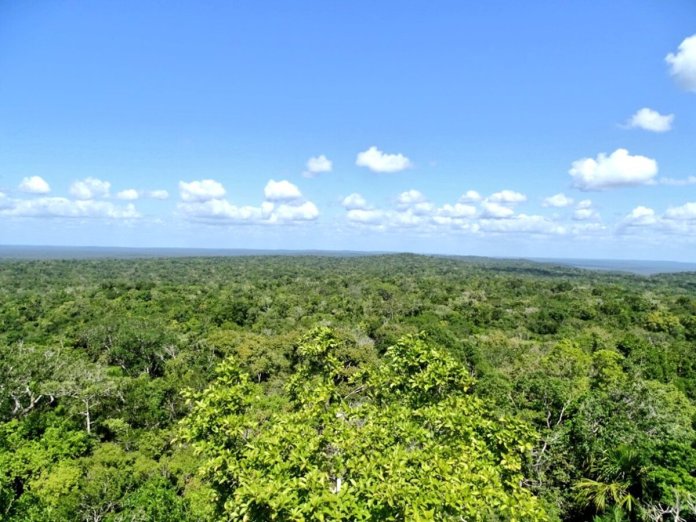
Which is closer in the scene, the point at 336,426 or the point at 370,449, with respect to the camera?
the point at 370,449

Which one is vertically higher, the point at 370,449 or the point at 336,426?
the point at 336,426

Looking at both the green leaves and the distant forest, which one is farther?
the distant forest

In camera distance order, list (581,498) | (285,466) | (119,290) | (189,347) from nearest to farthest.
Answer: (285,466)
(581,498)
(189,347)
(119,290)

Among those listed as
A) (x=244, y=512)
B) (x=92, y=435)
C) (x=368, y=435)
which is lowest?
(x=92, y=435)

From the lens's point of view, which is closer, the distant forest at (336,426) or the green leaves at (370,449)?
the green leaves at (370,449)

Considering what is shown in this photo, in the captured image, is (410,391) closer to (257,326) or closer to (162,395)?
(162,395)

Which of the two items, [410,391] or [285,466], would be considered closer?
[285,466]

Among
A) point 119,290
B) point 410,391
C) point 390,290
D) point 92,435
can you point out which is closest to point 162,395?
point 92,435

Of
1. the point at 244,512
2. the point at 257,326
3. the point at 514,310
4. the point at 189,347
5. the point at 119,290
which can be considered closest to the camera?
the point at 244,512
